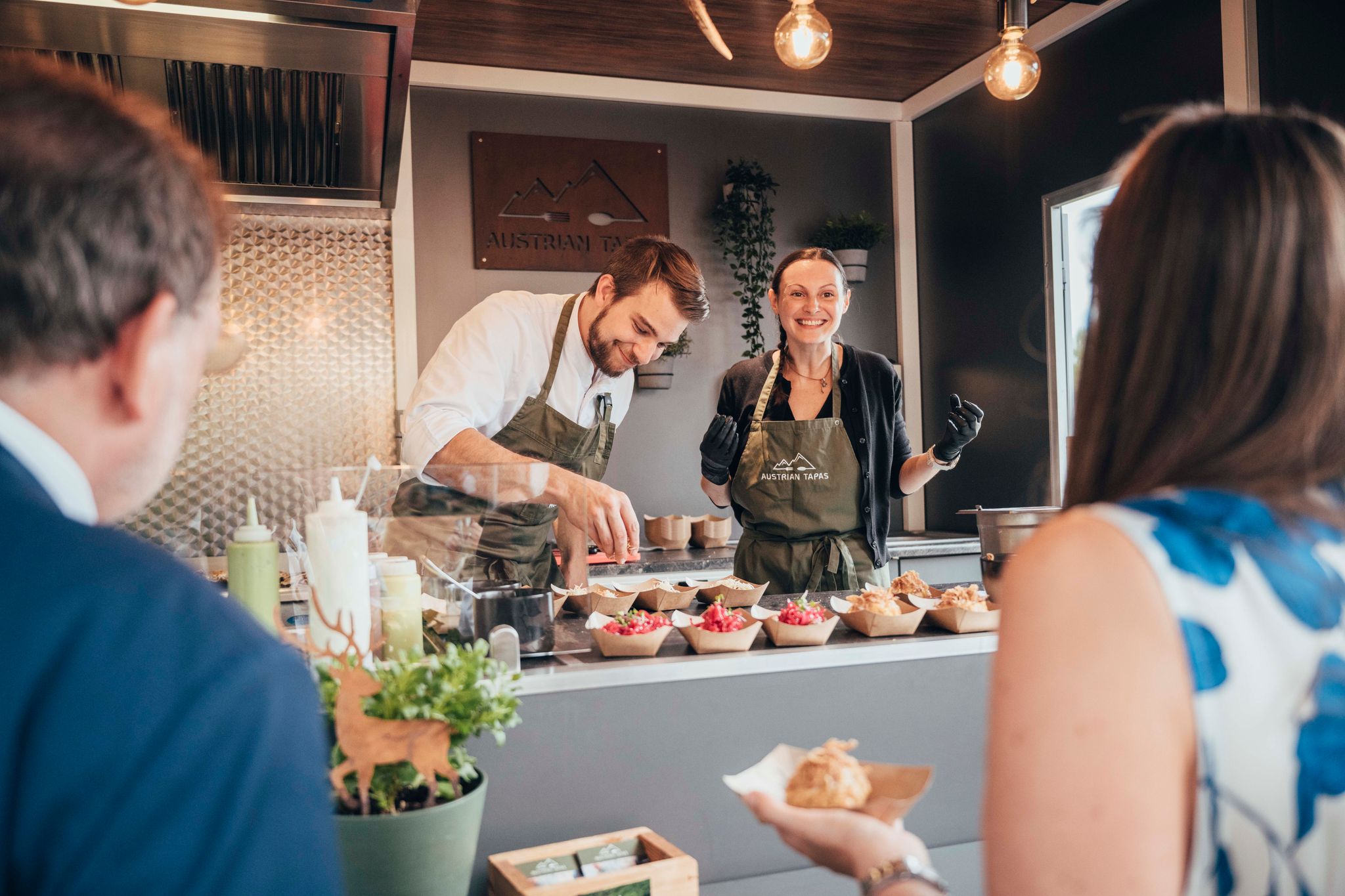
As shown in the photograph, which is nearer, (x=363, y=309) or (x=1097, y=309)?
(x=1097, y=309)

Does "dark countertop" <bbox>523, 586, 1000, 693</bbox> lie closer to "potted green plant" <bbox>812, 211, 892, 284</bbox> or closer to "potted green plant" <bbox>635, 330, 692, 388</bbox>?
"potted green plant" <bbox>635, 330, 692, 388</bbox>

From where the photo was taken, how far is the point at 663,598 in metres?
2.11

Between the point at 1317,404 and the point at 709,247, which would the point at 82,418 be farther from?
the point at 709,247

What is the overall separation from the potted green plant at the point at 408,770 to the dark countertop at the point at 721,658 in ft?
1.21

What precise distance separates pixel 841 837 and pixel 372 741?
0.47 meters

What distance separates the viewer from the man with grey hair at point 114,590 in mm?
458

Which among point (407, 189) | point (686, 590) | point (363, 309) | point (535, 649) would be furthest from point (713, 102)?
point (535, 649)

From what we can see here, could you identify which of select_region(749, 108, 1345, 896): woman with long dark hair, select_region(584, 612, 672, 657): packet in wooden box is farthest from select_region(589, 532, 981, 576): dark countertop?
select_region(749, 108, 1345, 896): woman with long dark hair

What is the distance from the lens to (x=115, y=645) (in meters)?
0.48

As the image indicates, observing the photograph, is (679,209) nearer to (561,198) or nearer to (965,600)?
(561,198)

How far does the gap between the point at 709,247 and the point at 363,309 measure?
4.91ft

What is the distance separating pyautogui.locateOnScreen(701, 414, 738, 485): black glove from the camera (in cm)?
283

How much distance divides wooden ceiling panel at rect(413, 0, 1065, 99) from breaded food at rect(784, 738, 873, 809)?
3.06 metres

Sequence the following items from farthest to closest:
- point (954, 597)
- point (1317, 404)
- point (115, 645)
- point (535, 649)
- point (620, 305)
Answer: point (620, 305), point (954, 597), point (535, 649), point (1317, 404), point (115, 645)
